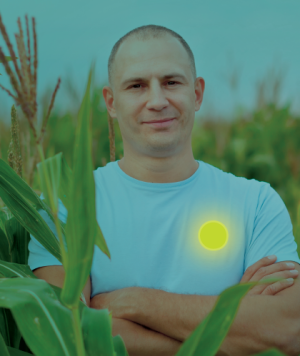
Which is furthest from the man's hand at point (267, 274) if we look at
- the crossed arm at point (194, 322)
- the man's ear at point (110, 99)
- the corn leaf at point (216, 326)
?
the man's ear at point (110, 99)

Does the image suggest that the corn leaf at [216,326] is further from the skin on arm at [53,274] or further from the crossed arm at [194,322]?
the skin on arm at [53,274]

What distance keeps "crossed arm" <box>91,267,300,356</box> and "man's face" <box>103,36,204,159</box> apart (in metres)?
0.45

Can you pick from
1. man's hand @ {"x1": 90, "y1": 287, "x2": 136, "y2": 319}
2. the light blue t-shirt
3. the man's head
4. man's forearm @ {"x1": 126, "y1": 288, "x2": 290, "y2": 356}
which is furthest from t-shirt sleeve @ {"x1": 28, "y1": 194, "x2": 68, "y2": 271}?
the man's head

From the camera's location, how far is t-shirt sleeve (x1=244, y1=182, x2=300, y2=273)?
110 cm

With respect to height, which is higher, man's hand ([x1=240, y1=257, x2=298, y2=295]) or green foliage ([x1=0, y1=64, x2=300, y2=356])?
green foliage ([x1=0, y1=64, x2=300, y2=356])

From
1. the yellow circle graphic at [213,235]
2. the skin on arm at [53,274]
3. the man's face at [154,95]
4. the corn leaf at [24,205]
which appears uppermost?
the man's face at [154,95]

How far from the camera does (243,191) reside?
1.23m

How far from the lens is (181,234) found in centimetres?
116

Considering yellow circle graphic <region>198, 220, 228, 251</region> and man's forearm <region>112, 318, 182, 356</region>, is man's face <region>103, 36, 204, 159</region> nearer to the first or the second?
yellow circle graphic <region>198, 220, 228, 251</region>

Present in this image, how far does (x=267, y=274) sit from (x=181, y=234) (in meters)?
0.26

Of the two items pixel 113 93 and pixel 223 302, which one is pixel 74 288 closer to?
pixel 223 302

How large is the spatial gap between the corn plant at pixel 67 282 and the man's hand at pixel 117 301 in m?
0.22

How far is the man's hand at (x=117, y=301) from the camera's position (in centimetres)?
97

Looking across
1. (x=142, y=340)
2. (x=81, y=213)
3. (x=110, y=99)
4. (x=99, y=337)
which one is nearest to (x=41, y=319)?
(x=99, y=337)
